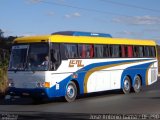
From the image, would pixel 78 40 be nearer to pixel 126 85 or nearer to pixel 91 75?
pixel 91 75

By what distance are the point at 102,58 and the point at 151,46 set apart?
215 inches

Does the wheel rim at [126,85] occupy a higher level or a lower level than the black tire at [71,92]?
higher

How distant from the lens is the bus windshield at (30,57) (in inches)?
722

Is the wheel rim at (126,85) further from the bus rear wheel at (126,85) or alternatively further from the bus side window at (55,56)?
the bus side window at (55,56)

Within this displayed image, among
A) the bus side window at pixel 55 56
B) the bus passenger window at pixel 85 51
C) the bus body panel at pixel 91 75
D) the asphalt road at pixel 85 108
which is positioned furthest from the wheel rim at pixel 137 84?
the bus side window at pixel 55 56

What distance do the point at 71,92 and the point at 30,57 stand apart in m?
2.41

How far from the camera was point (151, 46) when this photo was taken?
26.2m

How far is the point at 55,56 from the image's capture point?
61.0 feet

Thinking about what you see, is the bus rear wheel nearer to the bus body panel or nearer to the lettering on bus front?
the bus body panel

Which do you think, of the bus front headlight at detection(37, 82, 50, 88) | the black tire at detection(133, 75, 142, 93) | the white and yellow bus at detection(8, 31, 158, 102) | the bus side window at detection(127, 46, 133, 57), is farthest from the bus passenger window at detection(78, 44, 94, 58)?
the black tire at detection(133, 75, 142, 93)

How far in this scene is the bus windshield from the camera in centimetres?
1833

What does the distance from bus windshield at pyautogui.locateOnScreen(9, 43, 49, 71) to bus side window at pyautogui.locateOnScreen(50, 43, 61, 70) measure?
228mm

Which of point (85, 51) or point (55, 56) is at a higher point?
point (85, 51)

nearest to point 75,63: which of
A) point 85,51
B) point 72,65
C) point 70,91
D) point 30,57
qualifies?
point 72,65
